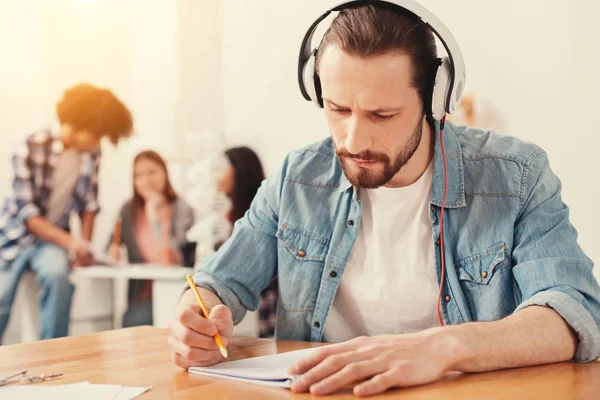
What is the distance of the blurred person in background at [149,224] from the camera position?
404 centimetres

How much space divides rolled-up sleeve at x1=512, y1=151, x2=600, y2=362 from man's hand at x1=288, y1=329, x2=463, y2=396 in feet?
0.84

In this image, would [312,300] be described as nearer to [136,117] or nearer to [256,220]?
[256,220]

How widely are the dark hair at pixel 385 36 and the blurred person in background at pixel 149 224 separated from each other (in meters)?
2.81

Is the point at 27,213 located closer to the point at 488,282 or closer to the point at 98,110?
the point at 98,110

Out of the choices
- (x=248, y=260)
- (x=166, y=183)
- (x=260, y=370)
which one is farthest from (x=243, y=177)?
(x=260, y=370)

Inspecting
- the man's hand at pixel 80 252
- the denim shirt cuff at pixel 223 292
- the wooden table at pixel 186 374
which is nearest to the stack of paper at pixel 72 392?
the wooden table at pixel 186 374

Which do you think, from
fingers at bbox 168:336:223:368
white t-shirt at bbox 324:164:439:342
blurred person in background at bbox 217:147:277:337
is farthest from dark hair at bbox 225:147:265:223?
fingers at bbox 168:336:223:368

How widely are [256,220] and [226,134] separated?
243 centimetres

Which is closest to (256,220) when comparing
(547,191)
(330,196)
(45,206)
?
(330,196)

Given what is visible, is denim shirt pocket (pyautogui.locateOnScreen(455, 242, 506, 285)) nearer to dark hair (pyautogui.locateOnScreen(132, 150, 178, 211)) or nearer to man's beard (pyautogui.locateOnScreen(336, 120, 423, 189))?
man's beard (pyautogui.locateOnScreen(336, 120, 423, 189))

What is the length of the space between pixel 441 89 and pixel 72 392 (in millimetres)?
797

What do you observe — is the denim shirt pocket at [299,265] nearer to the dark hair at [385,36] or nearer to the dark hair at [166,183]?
the dark hair at [385,36]

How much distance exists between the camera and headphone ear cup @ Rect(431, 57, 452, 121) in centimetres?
130

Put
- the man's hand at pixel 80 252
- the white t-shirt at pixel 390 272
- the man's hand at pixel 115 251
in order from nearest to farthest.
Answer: the white t-shirt at pixel 390 272, the man's hand at pixel 80 252, the man's hand at pixel 115 251
